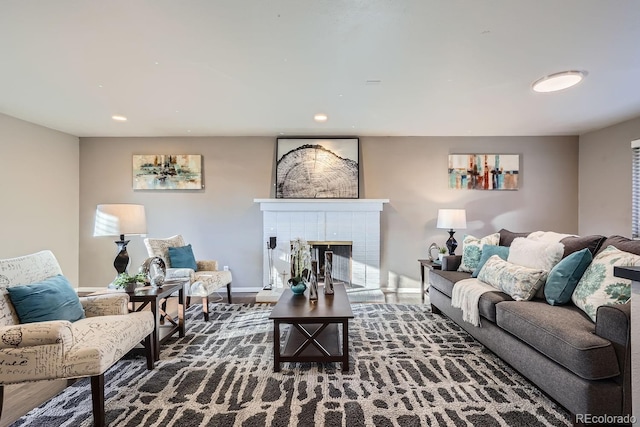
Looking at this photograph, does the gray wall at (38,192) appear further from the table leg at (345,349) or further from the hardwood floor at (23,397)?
the table leg at (345,349)

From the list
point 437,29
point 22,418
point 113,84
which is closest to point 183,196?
point 113,84

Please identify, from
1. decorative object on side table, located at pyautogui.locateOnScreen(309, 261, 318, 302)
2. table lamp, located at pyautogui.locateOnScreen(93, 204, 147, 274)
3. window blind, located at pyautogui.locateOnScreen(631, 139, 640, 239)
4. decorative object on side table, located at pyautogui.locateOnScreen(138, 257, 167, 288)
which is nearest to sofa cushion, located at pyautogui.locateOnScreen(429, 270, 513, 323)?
decorative object on side table, located at pyautogui.locateOnScreen(309, 261, 318, 302)

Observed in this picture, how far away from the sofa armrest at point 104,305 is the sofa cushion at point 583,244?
353 cm

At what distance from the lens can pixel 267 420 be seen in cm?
175

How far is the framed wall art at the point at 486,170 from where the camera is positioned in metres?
4.81

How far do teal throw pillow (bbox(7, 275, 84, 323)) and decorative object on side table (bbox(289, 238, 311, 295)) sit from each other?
165 cm

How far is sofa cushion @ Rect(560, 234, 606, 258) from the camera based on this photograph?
2373 millimetres

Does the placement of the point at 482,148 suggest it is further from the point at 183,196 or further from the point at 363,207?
the point at 183,196

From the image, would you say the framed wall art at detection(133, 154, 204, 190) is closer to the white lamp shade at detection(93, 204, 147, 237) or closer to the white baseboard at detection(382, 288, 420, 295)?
the white lamp shade at detection(93, 204, 147, 237)

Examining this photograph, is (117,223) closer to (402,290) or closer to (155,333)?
(155,333)

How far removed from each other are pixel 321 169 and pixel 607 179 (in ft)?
13.5

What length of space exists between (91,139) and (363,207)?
449 cm

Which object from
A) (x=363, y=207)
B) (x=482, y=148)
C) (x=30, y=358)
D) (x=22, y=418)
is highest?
(x=482, y=148)

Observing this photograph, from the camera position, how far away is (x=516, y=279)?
2420 millimetres
